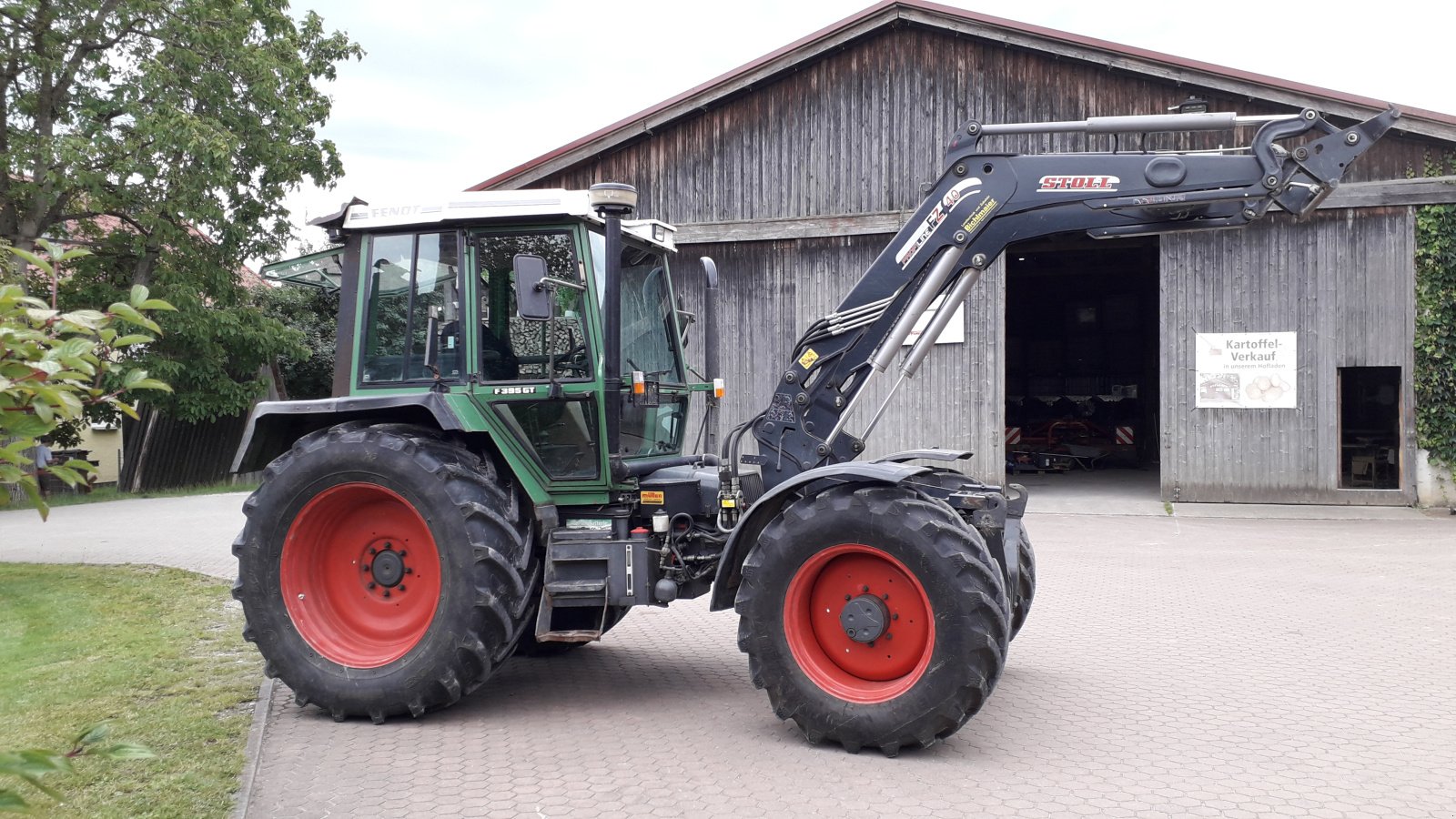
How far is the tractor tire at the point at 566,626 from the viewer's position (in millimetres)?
6434

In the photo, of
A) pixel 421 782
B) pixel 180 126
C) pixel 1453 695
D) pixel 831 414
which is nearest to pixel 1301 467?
pixel 1453 695

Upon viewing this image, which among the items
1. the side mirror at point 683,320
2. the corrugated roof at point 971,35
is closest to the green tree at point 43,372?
the side mirror at point 683,320

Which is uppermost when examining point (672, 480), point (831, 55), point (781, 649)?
point (831, 55)

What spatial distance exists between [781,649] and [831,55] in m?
13.8

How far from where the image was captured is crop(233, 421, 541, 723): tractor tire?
5742 millimetres

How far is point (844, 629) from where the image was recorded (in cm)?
529

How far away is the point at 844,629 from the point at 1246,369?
1295 cm

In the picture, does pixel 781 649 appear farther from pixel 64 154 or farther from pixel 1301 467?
pixel 64 154

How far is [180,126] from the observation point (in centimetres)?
1742

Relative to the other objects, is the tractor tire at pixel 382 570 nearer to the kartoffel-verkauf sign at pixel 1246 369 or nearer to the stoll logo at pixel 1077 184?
the stoll logo at pixel 1077 184

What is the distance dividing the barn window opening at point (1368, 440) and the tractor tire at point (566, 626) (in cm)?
1310

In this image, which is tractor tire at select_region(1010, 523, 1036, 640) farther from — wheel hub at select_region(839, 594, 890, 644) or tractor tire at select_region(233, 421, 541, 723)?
tractor tire at select_region(233, 421, 541, 723)

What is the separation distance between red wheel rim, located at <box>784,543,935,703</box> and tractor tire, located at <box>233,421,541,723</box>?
5.13ft

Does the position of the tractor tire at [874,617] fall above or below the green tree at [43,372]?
below
